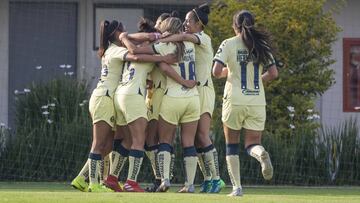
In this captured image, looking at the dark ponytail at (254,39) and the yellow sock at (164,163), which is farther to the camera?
the yellow sock at (164,163)

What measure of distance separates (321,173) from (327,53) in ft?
6.43

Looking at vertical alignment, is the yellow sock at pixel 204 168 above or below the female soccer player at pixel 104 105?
below

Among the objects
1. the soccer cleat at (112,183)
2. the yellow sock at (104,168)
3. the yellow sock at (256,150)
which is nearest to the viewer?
the yellow sock at (256,150)

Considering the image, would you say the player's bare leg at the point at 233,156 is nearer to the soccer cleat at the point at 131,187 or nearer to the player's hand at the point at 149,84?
the soccer cleat at the point at 131,187

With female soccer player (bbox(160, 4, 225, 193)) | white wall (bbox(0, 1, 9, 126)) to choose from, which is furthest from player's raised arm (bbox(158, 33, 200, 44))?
white wall (bbox(0, 1, 9, 126))

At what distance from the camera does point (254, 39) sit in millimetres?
14828

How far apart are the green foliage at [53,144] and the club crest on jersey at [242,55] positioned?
6255 millimetres

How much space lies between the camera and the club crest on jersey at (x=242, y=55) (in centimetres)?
1488

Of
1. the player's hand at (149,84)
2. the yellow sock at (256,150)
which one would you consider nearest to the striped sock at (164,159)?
the player's hand at (149,84)

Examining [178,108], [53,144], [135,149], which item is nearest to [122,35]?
[178,108]

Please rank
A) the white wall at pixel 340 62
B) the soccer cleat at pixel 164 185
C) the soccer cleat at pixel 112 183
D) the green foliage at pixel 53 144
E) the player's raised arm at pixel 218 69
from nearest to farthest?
the player's raised arm at pixel 218 69 < the soccer cleat at pixel 164 185 < the soccer cleat at pixel 112 183 < the green foliage at pixel 53 144 < the white wall at pixel 340 62

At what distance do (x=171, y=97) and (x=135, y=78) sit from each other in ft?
1.61

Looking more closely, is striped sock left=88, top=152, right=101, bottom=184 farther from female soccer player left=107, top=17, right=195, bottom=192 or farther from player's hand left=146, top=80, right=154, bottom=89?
player's hand left=146, top=80, right=154, bottom=89

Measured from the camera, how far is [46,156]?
68.2 ft
